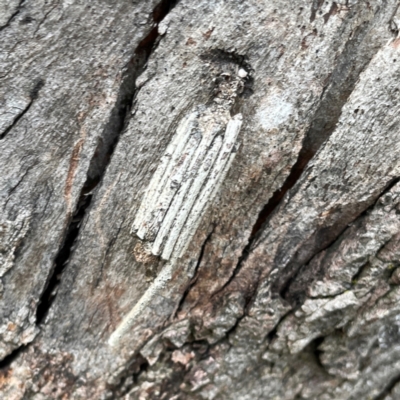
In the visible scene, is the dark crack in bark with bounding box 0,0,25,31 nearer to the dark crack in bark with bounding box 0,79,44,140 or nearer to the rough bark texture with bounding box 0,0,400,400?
the rough bark texture with bounding box 0,0,400,400

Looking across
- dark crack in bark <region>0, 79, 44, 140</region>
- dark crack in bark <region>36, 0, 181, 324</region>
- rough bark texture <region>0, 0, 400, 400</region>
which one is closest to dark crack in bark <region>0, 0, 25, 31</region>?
rough bark texture <region>0, 0, 400, 400</region>

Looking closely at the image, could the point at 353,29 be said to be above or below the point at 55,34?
above

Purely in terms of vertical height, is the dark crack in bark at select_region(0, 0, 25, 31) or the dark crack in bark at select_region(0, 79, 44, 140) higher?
the dark crack in bark at select_region(0, 0, 25, 31)

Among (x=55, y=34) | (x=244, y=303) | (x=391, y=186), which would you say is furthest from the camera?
(x=244, y=303)

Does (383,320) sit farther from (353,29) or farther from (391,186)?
(353,29)

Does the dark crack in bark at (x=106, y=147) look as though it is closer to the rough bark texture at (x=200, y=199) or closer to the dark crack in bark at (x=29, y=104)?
the rough bark texture at (x=200, y=199)

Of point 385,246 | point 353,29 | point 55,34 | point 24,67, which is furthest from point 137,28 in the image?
point 385,246

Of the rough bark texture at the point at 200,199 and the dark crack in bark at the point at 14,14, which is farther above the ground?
the dark crack in bark at the point at 14,14

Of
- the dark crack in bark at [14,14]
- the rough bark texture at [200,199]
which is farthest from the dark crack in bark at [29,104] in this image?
the dark crack in bark at [14,14]
